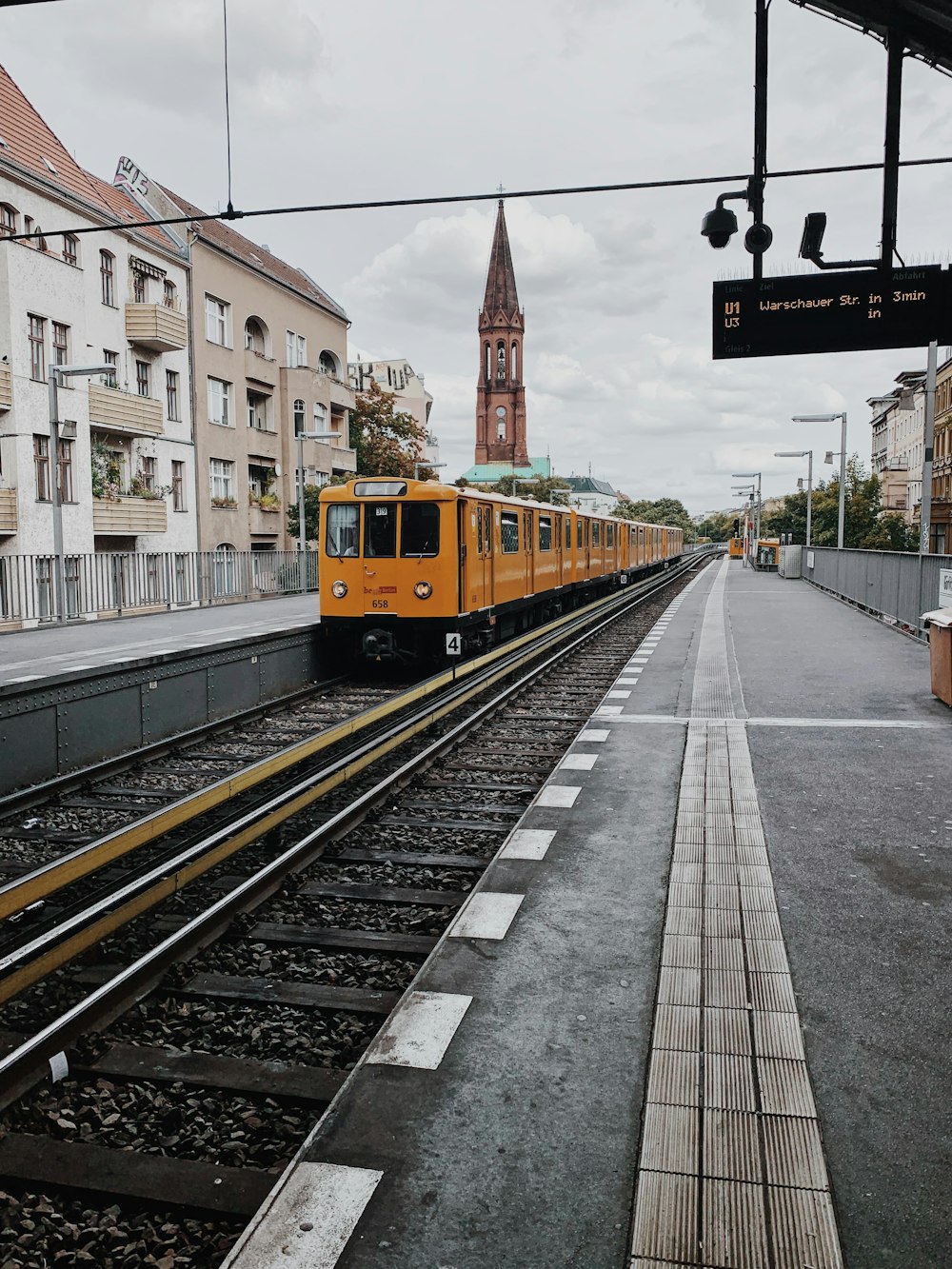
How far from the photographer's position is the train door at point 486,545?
52.0ft

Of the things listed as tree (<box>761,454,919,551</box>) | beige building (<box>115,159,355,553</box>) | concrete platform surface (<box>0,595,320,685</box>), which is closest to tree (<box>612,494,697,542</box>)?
tree (<box>761,454,919,551</box>)

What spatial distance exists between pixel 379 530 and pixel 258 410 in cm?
2793

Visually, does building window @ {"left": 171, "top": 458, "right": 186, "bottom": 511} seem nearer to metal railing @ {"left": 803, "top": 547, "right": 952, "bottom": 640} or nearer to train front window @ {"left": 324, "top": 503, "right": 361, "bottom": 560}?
train front window @ {"left": 324, "top": 503, "right": 361, "bottom": 560}

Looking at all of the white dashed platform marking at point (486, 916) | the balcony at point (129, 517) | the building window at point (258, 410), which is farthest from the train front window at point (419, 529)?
the building window at point (258, 410)

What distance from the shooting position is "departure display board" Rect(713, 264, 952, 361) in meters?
9.30

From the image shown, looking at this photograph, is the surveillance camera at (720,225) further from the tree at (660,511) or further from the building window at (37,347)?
the tree at (660,511)

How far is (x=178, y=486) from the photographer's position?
3419 centimetres

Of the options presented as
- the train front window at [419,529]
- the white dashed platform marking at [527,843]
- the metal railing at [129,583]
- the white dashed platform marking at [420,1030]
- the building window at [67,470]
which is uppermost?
the building window at [67,470]

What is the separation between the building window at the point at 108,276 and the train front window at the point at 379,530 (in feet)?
65.1

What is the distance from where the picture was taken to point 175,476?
3416cm

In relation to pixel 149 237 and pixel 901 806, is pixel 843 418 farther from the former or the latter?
pixel 901 806

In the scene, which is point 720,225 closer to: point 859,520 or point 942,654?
point 942,654

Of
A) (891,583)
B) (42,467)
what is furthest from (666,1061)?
(42,467)

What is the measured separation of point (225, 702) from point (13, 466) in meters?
16.7
